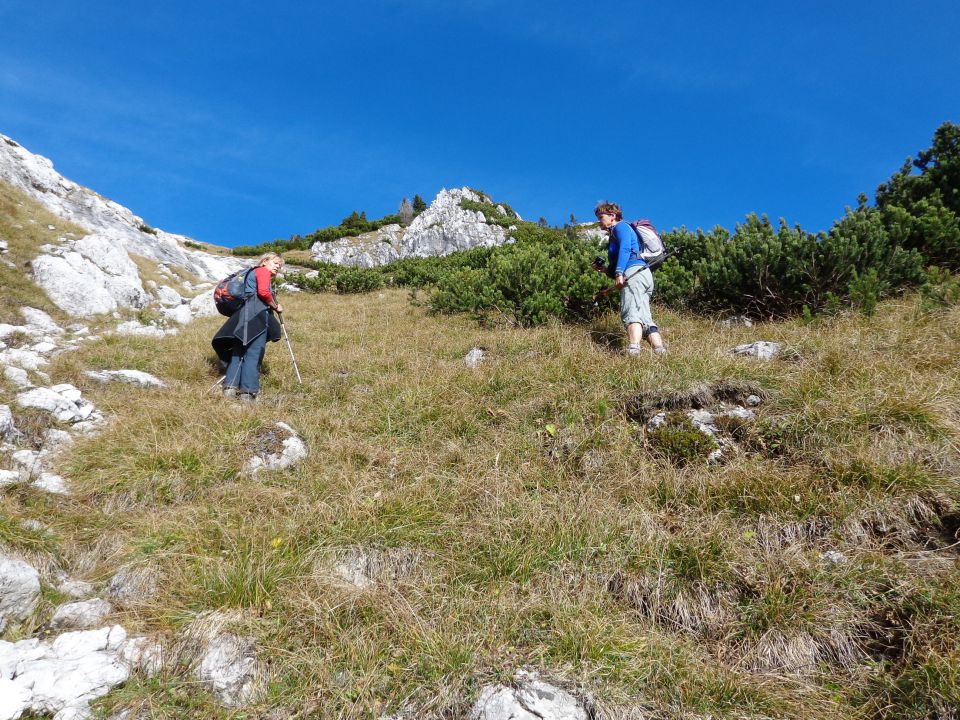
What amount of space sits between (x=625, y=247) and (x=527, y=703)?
16.8 feet

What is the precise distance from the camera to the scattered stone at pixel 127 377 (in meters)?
A: 6.14

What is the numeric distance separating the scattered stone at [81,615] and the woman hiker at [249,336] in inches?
137

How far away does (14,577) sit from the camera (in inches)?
103

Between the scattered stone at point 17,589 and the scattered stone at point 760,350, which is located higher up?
the scattered stone at point 760,350

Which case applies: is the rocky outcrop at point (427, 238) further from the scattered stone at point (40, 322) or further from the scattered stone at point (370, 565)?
the scattered stone at point (370, 565)

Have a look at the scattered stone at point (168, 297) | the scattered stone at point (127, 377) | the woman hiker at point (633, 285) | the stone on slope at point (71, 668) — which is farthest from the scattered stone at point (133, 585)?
the scattered stone at point (168, 297)

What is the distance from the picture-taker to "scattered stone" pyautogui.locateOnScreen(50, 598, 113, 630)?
2566mm

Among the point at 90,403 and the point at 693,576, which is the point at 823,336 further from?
the point at 90,403

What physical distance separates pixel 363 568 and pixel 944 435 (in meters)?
4.19

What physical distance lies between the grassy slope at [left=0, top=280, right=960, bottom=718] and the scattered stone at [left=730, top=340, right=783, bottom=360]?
0.58ft

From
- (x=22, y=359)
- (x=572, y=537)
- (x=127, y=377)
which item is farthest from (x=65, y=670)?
(x=22, y=359)

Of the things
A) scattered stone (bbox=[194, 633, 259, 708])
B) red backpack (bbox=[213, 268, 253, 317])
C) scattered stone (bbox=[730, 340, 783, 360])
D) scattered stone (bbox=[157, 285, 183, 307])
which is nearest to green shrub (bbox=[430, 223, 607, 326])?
scattered stone (bbox=[730, 340, 783, 360])

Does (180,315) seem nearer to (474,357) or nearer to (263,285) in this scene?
(263,285)

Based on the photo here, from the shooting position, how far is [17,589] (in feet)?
8.56
